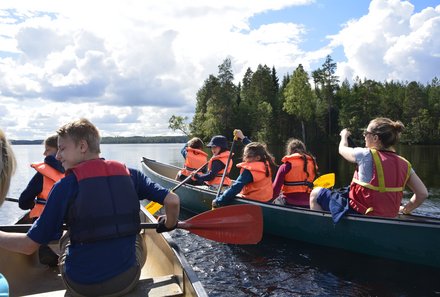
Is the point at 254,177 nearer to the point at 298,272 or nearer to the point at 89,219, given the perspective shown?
the point at 298,272

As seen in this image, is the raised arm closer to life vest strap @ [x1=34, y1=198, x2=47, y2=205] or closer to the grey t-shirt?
the grey t-shirt

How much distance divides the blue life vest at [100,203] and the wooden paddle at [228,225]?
3.33 ft

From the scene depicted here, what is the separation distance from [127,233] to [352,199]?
151 inches

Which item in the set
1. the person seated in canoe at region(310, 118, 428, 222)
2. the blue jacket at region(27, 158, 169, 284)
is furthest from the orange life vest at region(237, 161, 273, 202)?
the blue jacket at region(27, 158, 169, 284)

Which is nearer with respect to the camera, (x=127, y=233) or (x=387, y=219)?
(x=127, y=233)

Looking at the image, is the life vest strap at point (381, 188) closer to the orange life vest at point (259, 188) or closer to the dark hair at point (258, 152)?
the dark hair at point (258, 152)

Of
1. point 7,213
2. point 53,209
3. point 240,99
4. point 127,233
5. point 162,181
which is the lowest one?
point 7,213

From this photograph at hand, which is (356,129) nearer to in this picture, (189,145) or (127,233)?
(189,145)

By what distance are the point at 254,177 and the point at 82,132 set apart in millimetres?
4576

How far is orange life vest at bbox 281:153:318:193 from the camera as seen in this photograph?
6328mm

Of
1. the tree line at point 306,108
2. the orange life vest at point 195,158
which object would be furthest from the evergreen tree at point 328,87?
the orange life vest at point 195,158

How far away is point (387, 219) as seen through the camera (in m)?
4.89

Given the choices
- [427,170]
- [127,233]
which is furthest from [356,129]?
[127,233]

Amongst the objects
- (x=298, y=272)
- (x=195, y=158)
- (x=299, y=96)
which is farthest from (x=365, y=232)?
(x=299, y=96)
